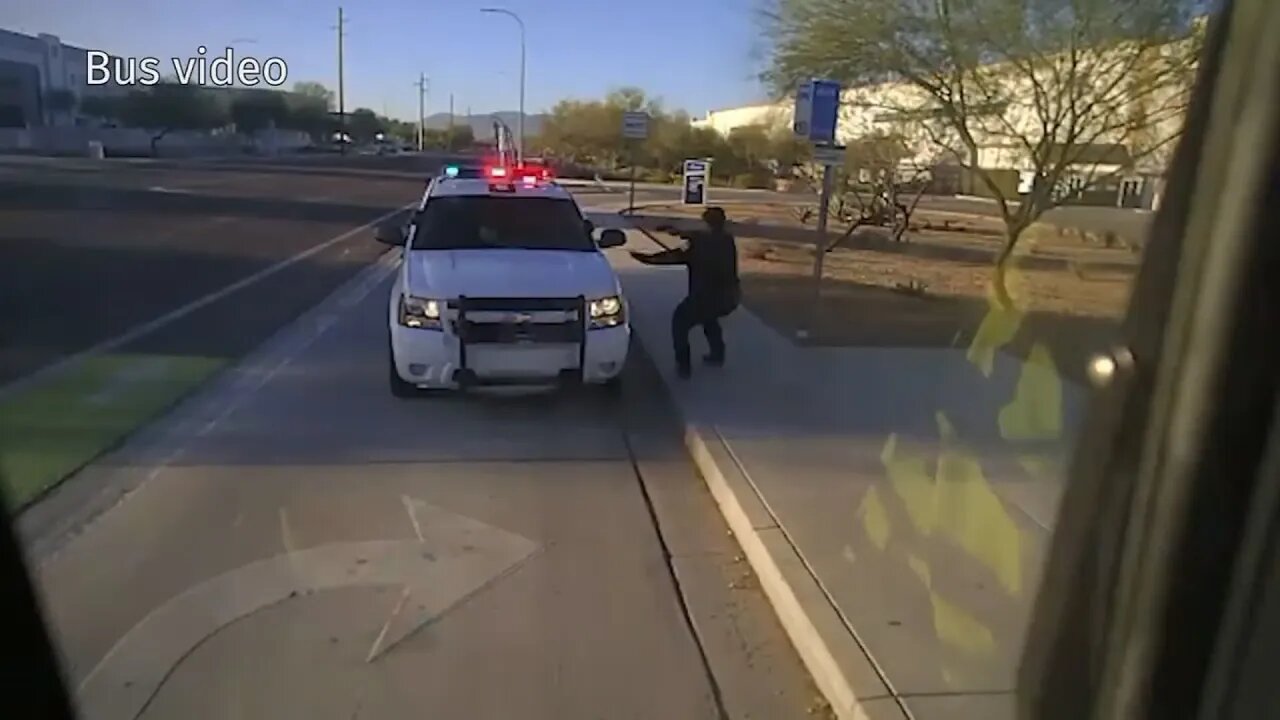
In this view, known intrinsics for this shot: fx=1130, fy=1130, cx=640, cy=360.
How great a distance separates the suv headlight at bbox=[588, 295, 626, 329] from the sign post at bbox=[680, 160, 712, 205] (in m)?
20.2

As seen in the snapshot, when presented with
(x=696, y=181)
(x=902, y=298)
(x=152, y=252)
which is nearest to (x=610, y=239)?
(x=902, y=298)

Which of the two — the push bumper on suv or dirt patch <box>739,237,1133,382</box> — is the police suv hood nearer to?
the push bumper on suv

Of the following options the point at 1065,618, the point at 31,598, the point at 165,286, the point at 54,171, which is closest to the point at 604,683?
the point at 31,598

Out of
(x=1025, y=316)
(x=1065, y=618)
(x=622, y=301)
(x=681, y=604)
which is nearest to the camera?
(x=1065, y=618)

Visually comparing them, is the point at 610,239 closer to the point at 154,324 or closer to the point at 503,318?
the point at 503,318

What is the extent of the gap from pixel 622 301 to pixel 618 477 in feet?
6.77

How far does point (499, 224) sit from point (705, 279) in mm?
1751

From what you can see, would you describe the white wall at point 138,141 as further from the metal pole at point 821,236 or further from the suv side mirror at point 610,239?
the suv side mirror at point 610,239

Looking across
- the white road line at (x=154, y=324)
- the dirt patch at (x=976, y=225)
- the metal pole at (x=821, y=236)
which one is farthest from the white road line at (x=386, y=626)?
the metal pole at (x=821, y=236)

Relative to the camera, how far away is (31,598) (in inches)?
116

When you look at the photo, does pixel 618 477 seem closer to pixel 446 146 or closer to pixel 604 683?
pixel 604 683

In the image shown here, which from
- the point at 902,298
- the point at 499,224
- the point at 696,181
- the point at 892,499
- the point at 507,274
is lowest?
the point at 902,298

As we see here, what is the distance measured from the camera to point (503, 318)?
789 centimetres

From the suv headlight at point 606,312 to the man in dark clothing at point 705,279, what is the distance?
1.06 m
